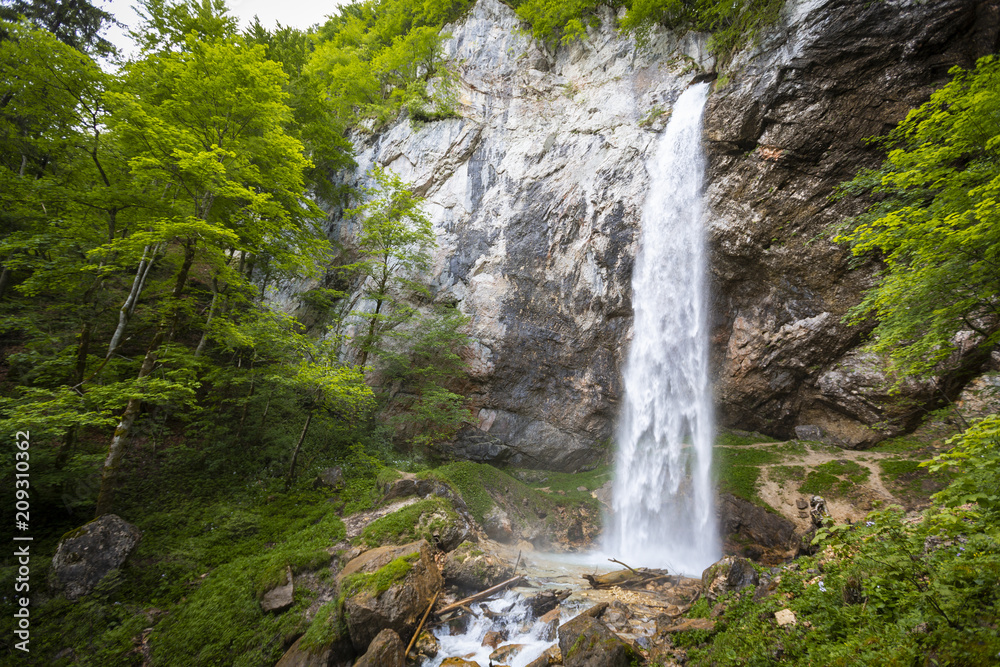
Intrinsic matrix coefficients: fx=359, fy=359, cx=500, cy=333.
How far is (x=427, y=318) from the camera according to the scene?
15.5m

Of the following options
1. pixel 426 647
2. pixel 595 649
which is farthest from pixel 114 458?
pixel 595 649


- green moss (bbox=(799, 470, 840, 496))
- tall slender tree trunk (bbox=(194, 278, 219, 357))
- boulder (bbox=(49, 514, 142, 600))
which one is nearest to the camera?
boulder (bbox=(49, 514, 142, 600))

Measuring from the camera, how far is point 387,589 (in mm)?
5730

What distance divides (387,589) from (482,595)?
205cm

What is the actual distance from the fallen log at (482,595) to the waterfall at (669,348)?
6952mm

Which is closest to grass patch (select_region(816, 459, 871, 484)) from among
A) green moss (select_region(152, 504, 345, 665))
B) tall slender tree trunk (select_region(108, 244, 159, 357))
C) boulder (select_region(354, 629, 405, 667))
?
boulder (select_region(354, 629, 405, 667))

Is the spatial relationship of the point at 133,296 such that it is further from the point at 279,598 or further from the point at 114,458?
the point at 279,598

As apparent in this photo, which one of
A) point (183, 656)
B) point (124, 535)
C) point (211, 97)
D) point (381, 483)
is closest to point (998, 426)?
point (183, 656)

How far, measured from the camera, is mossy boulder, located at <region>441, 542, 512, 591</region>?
281 inches

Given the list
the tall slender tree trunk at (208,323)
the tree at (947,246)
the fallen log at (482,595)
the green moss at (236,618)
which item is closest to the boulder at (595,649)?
the fallen log at (482,595)

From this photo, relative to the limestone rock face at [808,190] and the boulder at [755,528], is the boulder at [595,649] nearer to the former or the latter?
the boulder at [755,528]

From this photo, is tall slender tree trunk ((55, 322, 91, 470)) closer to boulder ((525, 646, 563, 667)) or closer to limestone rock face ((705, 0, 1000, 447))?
boulder ((525, 646, 563, 667))

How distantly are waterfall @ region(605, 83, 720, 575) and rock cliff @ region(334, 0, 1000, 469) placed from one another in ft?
2.14

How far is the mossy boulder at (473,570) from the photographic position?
281 inches
